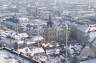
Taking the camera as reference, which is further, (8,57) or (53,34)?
(53,34)

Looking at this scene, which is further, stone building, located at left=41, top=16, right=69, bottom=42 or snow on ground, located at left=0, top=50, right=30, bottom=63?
stone building, located at left=41, top=16, right=69, bottom=42

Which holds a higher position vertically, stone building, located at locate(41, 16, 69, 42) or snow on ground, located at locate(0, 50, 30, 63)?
snow on ground, located at locate(0, 50, 30, 63)

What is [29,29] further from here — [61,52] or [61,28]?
[61,52]

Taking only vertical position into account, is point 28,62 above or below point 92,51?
above

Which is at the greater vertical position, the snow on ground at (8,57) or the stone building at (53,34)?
the snow on ground at (8,57)

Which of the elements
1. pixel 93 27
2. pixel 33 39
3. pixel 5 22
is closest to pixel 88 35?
pixel 93 27

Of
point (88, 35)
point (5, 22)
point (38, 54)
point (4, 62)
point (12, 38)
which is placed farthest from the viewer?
point (5, 22)

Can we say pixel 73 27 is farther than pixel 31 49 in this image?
Yes

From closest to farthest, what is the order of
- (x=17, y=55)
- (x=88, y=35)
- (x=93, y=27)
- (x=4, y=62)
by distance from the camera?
(x=4, y=62) < (x=17, y=55) < (x=88, y=35) < (x=93, y=27)

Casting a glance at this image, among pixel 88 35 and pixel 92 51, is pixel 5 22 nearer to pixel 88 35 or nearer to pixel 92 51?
pixel 88 35

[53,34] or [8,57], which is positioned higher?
[8,57]

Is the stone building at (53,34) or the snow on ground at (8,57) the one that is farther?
the stone building at (53,34)
